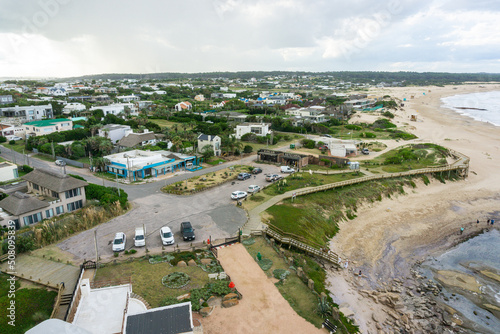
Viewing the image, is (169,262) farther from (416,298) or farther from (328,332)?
(416,298)

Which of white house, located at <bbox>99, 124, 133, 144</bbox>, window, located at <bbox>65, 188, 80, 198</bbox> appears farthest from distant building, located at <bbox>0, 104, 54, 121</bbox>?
window, located at <bbox>65, 188, 80, 198</bbox>

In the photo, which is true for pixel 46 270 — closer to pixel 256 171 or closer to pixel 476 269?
pixel 256 171

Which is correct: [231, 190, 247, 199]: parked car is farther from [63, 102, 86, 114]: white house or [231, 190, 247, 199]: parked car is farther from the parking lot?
[63, 102, 86, 114]: white house

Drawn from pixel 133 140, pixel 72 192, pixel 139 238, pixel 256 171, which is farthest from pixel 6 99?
pixel 139 238

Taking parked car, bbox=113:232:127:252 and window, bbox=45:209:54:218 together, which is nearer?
parked car, bbox=113:232:127:252

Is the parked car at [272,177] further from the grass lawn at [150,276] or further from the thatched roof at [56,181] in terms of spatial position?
the thatched roof at [56,181]

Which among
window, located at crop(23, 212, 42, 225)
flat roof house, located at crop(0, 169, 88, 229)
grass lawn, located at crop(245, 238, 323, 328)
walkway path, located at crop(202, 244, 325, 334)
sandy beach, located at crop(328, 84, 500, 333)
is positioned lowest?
sandy beach, located at crop(328, 84, 500, 333)

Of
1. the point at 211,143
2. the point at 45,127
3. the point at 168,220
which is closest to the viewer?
the point at 168,220
